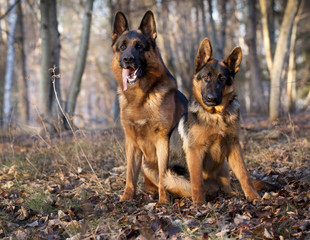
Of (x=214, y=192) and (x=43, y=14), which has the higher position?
(x=43, y=14)

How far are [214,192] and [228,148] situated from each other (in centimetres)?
70

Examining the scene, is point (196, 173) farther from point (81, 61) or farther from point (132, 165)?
point (81, 61)

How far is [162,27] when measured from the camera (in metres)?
18.1

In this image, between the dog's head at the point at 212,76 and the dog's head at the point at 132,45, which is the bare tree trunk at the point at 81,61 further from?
the dog's head at the point at 212,76

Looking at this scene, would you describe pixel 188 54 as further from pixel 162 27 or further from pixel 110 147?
pixel 110 147

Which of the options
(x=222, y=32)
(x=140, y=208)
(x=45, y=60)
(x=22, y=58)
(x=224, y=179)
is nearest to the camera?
(x=140, y=208)

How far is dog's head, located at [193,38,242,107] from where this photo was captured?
3816mm

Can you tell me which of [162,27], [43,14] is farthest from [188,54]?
[43,14]

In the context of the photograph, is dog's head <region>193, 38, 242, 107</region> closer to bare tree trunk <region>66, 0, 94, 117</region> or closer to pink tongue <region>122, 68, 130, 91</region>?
pink tongue <region>122, 68, 130, 91</region>

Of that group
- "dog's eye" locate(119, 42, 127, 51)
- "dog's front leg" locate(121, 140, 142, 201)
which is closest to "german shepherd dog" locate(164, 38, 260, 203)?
"dog's front leg" locate(121, 140, 142, 201)

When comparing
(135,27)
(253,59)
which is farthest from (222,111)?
(135,27)

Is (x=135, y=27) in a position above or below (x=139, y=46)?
above

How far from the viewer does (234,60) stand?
4055mm

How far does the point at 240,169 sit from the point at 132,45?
2.19 metres
